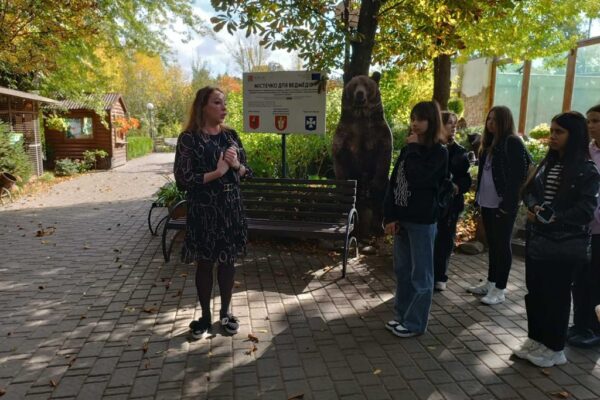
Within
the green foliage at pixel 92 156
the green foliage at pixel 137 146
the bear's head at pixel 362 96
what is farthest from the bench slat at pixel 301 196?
the green foliage at pixel 137 146

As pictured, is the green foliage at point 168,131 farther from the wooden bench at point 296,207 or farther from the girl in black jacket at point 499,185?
the girl in black jacket at point 499,185

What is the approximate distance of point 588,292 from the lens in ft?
11.7

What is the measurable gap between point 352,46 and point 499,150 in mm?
2993

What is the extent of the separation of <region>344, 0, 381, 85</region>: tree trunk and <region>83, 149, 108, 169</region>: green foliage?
16338 millimetres

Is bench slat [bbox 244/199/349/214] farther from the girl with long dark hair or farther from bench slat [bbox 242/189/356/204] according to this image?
the girl with long dark hair

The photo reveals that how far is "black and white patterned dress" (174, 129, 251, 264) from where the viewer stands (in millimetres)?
3428

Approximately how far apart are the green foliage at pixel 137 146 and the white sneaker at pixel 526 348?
2611 cm

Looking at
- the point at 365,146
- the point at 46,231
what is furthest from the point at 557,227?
the point at 46,231

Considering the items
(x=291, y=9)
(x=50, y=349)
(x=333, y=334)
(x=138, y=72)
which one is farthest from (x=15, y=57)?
(x=138, y=72)

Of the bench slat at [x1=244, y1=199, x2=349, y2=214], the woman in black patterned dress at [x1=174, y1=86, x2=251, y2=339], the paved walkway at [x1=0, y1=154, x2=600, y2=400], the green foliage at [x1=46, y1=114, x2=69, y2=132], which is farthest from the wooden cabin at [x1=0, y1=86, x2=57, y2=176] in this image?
the woman in black patterned dress at [x1=174, y1=86, x2=251, y2=339]

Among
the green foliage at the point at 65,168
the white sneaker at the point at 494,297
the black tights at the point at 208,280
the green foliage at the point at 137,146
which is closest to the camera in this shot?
the black tights at the point at 208,280

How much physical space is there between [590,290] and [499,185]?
1.13 metres

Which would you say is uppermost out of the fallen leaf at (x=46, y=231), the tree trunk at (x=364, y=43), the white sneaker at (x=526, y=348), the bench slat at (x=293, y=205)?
the tree trunk at (x=364, y=43)

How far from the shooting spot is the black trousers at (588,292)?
353 centimetres
